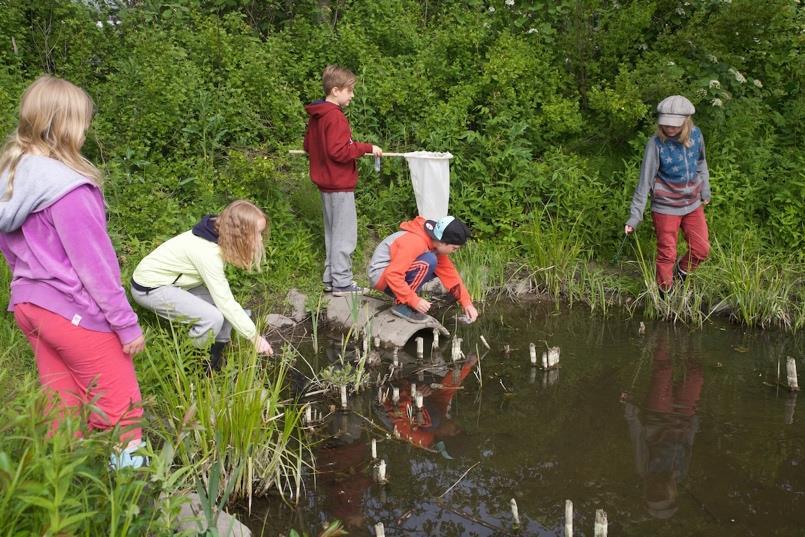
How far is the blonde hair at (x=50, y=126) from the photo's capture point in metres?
3.14

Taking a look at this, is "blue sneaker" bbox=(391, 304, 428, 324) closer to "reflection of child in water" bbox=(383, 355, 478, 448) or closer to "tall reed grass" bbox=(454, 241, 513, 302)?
"reflection of child in water" bbox=(383, 355, 478, 448)

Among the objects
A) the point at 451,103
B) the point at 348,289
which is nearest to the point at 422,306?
the point at 348,289

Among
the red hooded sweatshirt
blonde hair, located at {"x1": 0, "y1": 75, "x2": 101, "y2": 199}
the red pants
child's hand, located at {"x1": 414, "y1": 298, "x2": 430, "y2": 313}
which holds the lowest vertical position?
child's hand, located at {"x1": 414, "y1": 298, "x2": 430, "y2": 313}

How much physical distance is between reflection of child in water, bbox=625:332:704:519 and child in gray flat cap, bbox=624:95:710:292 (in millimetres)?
1153

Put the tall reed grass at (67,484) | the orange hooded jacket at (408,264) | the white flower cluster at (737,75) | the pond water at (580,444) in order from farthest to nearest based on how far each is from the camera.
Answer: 1. the white flower cluster at (737,75)
2. the orange hooded jacket at (408,264)
3. the pond water at (580,444)
4. the tall reed grass at (67,484)

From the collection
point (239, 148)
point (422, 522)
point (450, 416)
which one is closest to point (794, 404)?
point (450, 416)

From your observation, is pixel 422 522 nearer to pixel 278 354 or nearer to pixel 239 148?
pixel 278 354

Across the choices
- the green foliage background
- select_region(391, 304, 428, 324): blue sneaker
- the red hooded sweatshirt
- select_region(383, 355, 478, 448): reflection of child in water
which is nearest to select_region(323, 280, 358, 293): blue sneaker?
the green foliage background

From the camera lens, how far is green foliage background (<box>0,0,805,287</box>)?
7.58 m

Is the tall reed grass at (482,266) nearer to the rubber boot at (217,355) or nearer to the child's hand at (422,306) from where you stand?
the child's hand at (422,306)

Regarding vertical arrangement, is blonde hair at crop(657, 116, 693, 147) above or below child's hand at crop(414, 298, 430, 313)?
above

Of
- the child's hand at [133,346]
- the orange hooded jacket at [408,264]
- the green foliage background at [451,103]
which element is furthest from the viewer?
the green foliage background at [451,103]

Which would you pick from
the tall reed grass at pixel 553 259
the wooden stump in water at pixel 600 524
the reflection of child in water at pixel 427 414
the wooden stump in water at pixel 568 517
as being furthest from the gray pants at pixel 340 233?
the wooden stump in water at pixel 600 524

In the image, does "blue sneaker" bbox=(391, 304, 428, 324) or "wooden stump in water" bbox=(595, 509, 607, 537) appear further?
"blue sneaker" bbox=(391, 304, 428, 324)
